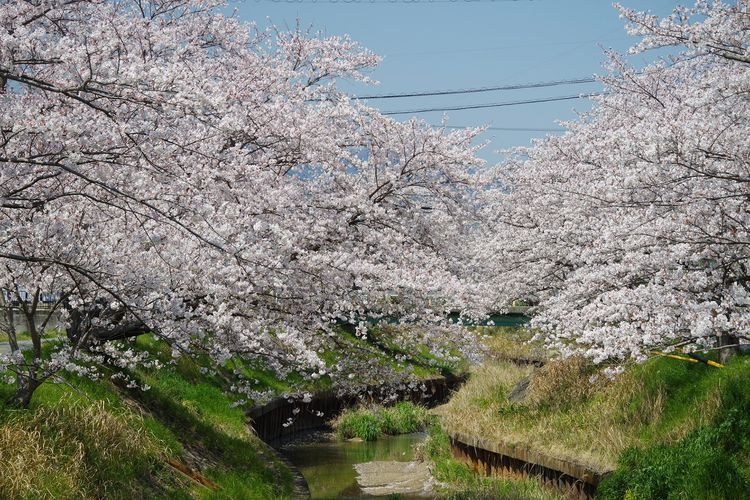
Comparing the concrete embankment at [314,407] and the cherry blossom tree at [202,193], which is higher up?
the cherry blossom tree at [202,193]

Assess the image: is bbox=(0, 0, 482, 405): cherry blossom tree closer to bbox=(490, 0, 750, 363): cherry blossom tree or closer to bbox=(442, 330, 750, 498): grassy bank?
bbox=(442, 330, 750, 498): grassy bank

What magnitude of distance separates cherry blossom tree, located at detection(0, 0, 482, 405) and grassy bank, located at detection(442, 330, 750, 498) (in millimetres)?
2681

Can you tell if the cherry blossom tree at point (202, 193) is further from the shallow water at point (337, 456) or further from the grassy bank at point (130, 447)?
the shallow water at point (337, 456)

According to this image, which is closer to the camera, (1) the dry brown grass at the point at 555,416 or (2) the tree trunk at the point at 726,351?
(1) the dry brown grass at the point at 555,416

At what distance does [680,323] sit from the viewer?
9398mm

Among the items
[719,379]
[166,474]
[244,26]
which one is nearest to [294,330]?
[166,474]

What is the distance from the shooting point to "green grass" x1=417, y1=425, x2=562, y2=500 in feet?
42.4

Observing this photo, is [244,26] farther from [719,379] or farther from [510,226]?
[719,379]

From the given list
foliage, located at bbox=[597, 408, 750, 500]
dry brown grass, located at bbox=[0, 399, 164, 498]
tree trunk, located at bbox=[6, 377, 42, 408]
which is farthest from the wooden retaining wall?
tree trunk, located at bbox=[6, 377, 42, 408]

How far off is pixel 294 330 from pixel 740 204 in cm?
660

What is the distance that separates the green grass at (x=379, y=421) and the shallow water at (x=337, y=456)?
0.26 meters

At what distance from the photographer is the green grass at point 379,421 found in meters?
22.1

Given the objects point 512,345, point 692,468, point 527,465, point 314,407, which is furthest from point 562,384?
point 512,345

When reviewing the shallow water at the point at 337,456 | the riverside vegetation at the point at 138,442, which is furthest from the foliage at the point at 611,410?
the shallow water at the point at 337,456
